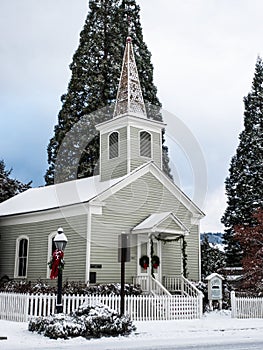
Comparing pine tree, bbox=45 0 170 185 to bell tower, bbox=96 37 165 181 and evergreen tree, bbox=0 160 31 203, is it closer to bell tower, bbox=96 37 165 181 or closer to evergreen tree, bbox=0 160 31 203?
evergreen tree, bbox=0 160 31 203

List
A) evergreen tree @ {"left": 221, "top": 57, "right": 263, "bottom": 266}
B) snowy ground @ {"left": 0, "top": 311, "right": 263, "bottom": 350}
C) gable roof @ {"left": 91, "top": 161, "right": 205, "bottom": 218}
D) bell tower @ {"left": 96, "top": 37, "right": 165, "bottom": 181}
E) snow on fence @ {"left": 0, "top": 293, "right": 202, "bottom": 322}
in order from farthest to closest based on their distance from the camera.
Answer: evergreen tree @ {"left": 221, "top": 57, "right": 263, "bottom": 266}
bell tower @ {"left": 96, "top": 37, "right": 165, "bottom": 181}
gable roof @ {"left": 91, "top": 161, "right": 205, "bottom": 218}
snow on fence @ {"left": 0, "top": 293, "right": 202, "bottom": 322}
snowy ground @ {"left": 0, "top": 311, "right": 263, "bottom": 350}

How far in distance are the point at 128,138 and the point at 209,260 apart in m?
12.8

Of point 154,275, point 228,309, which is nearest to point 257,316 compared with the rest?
point 228,309

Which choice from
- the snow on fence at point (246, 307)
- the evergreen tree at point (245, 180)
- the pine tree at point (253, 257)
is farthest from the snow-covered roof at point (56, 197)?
the evergreen tree at point (245, 180)

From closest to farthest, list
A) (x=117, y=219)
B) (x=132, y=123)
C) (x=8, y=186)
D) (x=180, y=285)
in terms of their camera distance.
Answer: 1. (x=117, y=219)
2. (x=180, y=285)
3. (x=132, y=123)
4. (x=8, y=186)

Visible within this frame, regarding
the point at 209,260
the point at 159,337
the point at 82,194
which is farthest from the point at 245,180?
the point at 159,337

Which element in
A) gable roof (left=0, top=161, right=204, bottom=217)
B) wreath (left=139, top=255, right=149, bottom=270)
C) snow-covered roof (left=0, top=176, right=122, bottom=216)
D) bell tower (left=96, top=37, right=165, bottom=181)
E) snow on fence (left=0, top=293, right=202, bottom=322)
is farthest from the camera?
bell tower (left=96, top=37, right=165, bottom=181)

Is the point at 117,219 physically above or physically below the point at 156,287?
above

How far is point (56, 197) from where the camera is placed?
1038 inches

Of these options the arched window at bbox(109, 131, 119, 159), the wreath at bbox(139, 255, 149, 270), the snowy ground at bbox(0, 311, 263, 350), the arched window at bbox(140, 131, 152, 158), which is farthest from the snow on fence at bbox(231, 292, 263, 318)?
the arched window at bbox(109, 131, 119, 159)

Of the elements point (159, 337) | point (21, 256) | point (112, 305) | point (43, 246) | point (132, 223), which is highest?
point (132, 223)

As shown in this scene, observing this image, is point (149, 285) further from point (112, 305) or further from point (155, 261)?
point (112, 305)

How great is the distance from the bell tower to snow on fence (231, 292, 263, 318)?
26.0ft

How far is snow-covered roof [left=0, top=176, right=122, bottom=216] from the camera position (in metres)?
23.6
